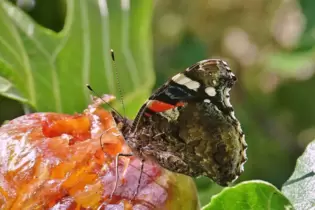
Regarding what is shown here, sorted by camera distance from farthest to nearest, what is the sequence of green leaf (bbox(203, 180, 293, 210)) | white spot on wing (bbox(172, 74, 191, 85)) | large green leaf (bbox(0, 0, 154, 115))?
1. large green leaf (bbox(0, 0, 154, 115))
2. white spot on wing (bbox(172, 74, 191, 85))
3. green leaf (bbox(203, 180, 293, 210))

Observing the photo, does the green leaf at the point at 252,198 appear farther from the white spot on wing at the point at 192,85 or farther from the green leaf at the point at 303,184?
the white spot on wing at the point at 192,85

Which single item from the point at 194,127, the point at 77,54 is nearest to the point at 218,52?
the point at 77,54

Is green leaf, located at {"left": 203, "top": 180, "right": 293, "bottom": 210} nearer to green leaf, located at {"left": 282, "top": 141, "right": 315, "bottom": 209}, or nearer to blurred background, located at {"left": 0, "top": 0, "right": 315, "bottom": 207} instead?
green leaf, located at {"left": 282, "top": 141, "right": 315, "bottom": 209}

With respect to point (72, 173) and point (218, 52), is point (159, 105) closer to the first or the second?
point (72, 173)

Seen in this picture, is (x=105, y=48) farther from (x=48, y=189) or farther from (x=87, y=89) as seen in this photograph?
(x=48, y=189)

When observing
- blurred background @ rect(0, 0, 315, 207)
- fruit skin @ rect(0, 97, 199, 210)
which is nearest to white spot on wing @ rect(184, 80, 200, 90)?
fruit skin @ rect(0, 97, 199, 210)

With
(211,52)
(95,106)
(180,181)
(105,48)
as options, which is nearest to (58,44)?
(105,48)
